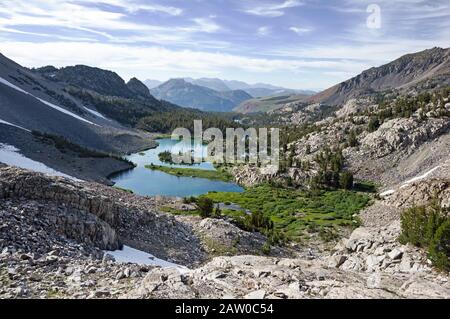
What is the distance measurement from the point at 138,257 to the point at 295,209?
1478 inches

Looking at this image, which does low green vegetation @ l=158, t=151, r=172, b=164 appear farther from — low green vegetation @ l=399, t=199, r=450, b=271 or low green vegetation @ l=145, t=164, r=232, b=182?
low green vegetation @ l=399, t=199, r=450, b=271

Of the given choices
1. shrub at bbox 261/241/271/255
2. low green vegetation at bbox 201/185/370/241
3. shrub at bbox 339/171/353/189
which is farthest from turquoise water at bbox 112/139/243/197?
shrub at bbox 261/241/271/255

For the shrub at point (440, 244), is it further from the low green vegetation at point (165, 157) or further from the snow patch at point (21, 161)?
the low green vegetation at point (165, 157)

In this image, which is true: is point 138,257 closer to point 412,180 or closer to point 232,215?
point 232,215

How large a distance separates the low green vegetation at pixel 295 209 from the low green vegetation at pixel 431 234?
18.7m

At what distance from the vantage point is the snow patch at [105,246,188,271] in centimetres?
2314

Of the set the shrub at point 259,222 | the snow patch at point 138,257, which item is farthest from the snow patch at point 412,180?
the snow patch at point 138,257

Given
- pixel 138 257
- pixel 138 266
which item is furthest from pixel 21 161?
pixel 138 266

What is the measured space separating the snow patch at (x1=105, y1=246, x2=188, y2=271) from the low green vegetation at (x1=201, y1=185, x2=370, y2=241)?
1664cm

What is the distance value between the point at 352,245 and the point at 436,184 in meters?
21.6

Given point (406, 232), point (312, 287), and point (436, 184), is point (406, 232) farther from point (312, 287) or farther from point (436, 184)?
point (436, 184)
